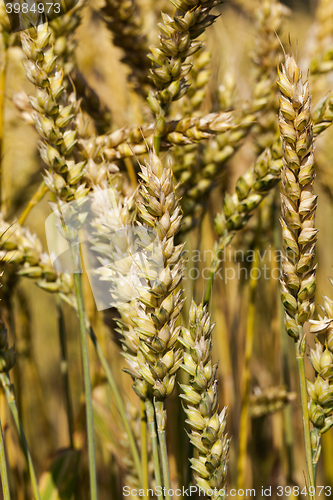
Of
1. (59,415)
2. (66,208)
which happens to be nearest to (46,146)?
(66,208)

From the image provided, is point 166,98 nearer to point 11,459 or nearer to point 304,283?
point 304,283

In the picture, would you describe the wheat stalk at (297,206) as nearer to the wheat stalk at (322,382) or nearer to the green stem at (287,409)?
the wheat stalk at (322,382)

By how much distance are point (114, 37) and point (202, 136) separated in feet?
0.94

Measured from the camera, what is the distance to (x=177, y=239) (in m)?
0.50

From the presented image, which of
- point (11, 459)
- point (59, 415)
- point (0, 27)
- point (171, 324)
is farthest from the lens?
point (59, 415)

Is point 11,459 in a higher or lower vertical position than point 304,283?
lower

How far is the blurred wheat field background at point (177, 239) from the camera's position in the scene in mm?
326

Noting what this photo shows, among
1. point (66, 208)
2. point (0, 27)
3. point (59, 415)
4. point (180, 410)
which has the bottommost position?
point (59, 415)

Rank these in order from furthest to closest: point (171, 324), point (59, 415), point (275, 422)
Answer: point (59, 415) → point (275, 422) → point (171, 324)

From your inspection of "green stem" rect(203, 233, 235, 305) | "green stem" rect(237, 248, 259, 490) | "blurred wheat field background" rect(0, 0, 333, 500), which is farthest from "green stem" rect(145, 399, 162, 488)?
"green stem" rect(237, 248, 259, 490)

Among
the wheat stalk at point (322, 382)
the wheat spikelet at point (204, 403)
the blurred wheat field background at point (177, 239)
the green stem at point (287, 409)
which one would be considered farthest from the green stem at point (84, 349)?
the green stem at point (287, 409)

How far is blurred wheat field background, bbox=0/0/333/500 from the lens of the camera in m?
0.33

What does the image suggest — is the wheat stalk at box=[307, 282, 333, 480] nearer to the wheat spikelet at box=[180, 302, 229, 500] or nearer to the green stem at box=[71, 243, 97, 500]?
the wheat spikelet at box=[180, 302, 229, 500]

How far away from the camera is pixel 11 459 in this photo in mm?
556
